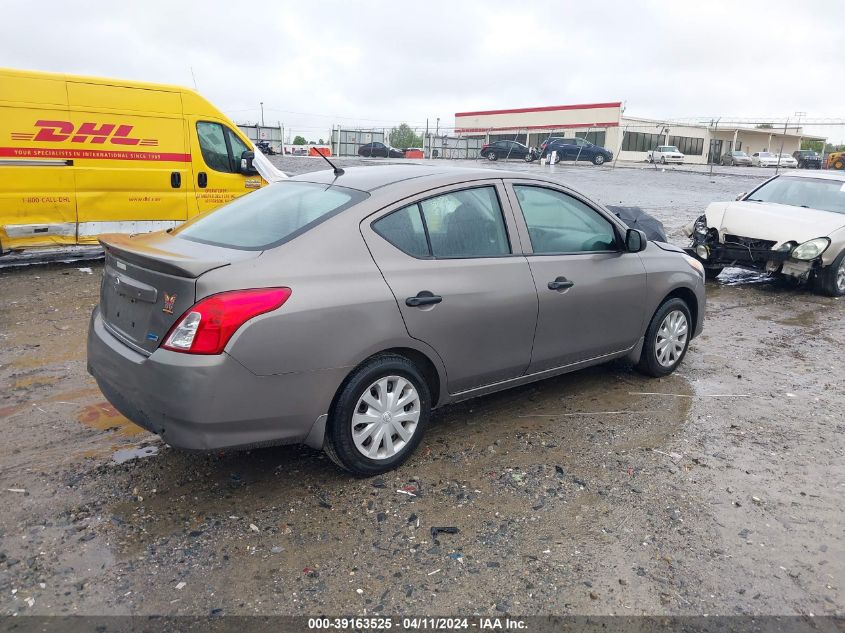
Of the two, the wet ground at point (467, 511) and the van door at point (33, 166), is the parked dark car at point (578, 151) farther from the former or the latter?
the wet ground at point (467, 511)

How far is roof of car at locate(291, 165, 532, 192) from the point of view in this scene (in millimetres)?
3930

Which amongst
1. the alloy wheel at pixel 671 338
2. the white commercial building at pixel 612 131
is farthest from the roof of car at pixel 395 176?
the white commercial building at pixel 612 131

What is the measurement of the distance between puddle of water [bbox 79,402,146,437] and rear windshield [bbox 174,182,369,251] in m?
1.26

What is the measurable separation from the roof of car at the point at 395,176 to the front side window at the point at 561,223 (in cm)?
20

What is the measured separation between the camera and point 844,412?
4.86m

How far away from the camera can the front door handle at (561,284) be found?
4.28m

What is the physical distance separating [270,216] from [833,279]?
7899 mm

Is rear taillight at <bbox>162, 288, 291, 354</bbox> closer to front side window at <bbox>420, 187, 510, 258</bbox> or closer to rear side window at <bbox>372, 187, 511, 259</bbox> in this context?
rear side window at <bbox>372, 187, 511, 259</bbox>

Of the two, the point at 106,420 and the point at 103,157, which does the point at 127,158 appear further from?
the point at 106,420

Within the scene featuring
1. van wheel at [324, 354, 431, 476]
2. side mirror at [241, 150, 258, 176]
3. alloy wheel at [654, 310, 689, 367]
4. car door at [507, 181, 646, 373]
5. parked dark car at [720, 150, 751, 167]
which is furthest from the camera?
parked dark car at [720, 150, 751, 167]

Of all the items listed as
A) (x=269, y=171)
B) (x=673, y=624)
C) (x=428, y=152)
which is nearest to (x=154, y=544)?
(x=673, y=624)

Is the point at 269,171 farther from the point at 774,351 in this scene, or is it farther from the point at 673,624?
the point at 673,624

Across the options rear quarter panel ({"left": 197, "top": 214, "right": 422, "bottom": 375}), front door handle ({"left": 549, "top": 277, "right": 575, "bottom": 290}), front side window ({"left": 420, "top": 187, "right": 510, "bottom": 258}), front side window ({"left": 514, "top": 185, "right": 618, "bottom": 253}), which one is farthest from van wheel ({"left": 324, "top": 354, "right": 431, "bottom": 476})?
front side window ({"left": 514, "top": 185, "right": 618, "bottom": 253})

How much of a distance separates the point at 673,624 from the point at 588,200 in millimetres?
2924
